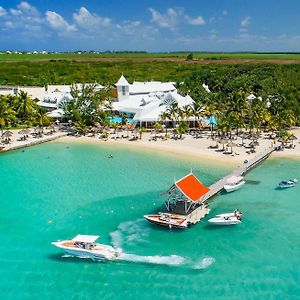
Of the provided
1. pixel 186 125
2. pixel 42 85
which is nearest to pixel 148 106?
pixel 186 125

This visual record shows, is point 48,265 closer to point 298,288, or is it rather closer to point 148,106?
point 298,288

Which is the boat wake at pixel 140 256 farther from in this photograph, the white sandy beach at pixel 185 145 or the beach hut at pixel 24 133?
the beach hut at pixel 24 133

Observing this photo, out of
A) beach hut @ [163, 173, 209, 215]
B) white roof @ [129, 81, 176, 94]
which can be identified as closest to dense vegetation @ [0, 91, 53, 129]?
white roof @ [129, 81, 176, 94]

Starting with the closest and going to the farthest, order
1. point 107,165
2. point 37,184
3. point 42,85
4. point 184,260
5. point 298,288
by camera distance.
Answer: point 298,288
point 184,260
point 37,184
point 107,165
point 42,85

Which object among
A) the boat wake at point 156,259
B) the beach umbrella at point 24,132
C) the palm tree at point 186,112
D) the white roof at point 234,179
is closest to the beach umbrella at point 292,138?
the palm tree at point 186,112

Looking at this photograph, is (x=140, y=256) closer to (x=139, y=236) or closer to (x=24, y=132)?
(x=139, y=236)

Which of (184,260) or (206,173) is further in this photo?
(206,173)

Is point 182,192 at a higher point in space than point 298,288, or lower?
higher
